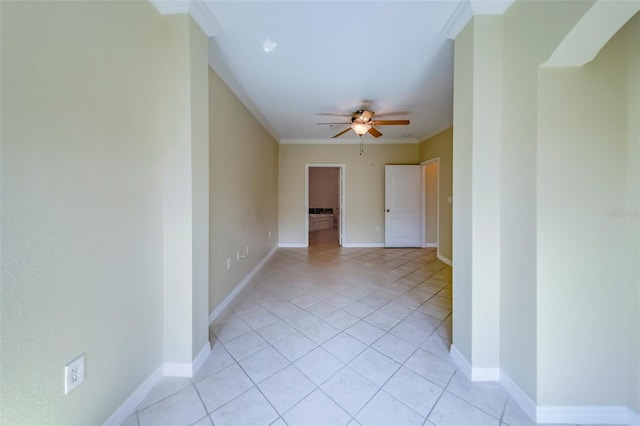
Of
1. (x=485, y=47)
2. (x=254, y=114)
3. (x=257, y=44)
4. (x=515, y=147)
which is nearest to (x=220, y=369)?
(x=515, y=147)

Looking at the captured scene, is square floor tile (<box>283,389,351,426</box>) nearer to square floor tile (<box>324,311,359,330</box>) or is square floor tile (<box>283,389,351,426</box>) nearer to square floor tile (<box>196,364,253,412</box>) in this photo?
square floor tile (<box>196,364,253,412</box>)

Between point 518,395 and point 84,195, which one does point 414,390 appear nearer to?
point 518,395

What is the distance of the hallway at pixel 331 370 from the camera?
1.30 meters

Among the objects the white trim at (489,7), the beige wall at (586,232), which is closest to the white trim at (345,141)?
the white trim at (489,7)

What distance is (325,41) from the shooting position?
1.96 metres

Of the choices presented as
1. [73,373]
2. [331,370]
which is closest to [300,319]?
[331,370]

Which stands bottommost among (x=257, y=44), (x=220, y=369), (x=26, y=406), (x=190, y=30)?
(x=220, y=369)

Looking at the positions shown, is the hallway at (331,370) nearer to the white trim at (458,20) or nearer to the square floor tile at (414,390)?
the square floor tile at (414,390)

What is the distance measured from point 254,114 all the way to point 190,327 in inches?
119

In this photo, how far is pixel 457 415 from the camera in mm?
1292

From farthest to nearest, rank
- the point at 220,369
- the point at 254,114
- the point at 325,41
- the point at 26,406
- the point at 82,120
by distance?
the point at 254,114 → the point at 325,41 → the point at 220,369 → the point at 82,120 → the point at 26,406

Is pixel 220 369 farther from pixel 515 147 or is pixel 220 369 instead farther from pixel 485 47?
pixel 485 47

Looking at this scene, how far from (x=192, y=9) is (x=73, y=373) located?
2.11m

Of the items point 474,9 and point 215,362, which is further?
point 215,362
